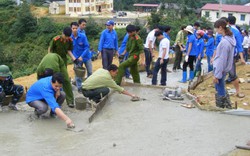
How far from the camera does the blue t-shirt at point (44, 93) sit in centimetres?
627

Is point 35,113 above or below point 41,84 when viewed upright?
below

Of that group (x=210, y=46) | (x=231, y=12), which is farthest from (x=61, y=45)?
(x=231, y=12)

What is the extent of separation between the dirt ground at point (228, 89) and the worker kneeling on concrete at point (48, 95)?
10.7 ft

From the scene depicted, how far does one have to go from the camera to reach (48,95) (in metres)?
6.34

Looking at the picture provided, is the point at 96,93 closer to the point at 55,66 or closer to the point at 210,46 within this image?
the point at 55,66

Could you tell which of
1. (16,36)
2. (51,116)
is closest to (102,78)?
(51,116)

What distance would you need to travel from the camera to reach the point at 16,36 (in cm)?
4653

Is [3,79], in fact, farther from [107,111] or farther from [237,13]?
[237,13]

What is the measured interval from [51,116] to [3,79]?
1144mm

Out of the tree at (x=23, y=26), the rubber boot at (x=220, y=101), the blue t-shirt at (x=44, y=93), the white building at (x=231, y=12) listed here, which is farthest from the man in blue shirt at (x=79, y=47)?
the white building at (x=231, y=12)

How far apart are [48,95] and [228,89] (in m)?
5.02

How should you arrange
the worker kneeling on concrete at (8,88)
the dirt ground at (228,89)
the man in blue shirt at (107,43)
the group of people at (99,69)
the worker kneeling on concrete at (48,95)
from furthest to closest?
the man in blue shirt at (107,43)
the dirt ground at (228,89)
the worker kneeling on concrete at (8,88)
the group of people at (99,69)
the worker kneeling on concrete at (48,95)

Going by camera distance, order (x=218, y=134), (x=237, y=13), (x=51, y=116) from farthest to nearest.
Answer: (x=237, y=13) < (x=51, y=116) < (x=218, y=134)

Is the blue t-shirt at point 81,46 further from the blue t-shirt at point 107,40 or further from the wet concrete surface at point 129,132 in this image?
the wet concrete surface at point 129,132
